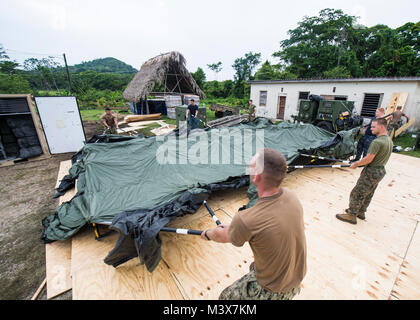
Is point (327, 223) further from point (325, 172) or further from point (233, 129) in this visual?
point (233, 129)

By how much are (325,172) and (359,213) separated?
1.87 metres

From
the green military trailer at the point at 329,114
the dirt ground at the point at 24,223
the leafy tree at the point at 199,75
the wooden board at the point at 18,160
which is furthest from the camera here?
the leafy tree at the point at 199,75

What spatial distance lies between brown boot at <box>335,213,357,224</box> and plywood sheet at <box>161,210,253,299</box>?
1.71 metres

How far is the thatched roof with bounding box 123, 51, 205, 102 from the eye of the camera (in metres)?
12.1

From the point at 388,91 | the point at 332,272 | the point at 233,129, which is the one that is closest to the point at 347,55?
the point at 388,91

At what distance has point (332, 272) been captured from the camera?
2.12m

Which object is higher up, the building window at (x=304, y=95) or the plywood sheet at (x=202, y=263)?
the building window at (x=304, y=95)

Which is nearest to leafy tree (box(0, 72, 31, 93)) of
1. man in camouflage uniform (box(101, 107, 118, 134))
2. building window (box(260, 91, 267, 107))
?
man in camouflage uniform (box(101, 107, 118, 134))

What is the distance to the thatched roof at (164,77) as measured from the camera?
12.1 metres

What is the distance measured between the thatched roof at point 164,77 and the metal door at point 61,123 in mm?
6022

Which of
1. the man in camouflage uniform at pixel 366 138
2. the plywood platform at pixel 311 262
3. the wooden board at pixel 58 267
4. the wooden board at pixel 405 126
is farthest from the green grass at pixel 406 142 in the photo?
the wooden board at pixel 58 267

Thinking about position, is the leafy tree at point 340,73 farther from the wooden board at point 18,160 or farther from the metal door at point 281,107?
the wooden board at point 18,160

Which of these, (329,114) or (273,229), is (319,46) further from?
(273,229)

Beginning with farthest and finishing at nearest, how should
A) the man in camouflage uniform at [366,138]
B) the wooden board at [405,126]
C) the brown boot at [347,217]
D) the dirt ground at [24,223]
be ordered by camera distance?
1. the wooden board at [405,126]
2. the man in camouflage uniform at [366,138]
3. the brown boot at [347,217]
4. the dirt ground at [24,223]
